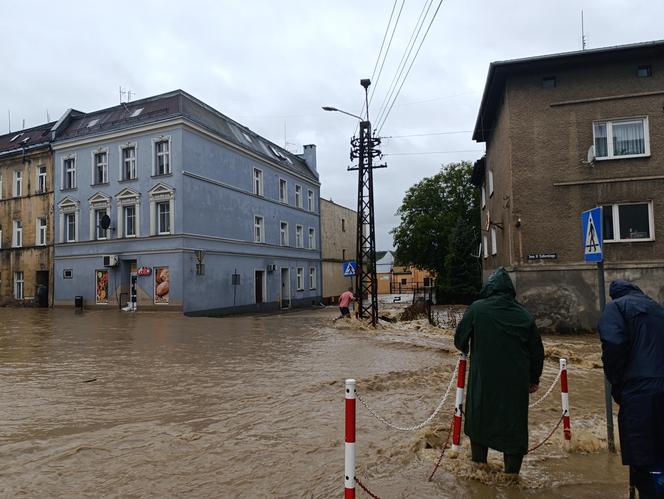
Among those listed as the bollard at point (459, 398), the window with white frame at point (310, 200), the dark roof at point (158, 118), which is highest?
the dark roof at point (158, 118)

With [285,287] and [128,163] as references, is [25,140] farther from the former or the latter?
[285,287]

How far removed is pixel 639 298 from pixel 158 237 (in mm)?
24030

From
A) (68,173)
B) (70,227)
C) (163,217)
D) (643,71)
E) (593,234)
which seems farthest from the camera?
(68,173)

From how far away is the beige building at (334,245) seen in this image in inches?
1610

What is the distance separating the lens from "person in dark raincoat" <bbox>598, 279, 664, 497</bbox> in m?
3.16

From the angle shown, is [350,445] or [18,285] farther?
[18,285]

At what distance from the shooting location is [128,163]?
26.6 m

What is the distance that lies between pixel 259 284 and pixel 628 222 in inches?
836

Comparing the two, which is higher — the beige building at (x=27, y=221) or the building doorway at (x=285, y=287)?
the beige building at (x=27, y=221)

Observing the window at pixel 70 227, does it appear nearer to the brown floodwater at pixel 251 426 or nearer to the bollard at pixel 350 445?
the brown floodwater at pixel 251 426

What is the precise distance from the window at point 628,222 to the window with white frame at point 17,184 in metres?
31.3

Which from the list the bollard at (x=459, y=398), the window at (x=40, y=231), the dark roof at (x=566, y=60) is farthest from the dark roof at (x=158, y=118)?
the bollard at (x=459, y=398)

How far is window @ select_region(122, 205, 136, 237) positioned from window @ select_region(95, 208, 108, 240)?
4.31ft

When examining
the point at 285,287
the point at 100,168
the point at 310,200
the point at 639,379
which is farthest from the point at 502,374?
the point at 310,200
